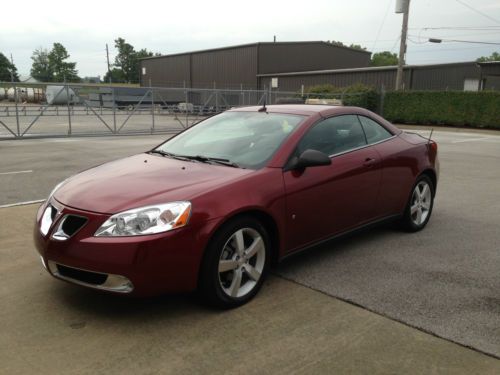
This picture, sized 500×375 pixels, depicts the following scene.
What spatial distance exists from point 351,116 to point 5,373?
11.9 ft

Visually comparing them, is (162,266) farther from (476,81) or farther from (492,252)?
(476,81)

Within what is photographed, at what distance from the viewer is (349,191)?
444 centimetres

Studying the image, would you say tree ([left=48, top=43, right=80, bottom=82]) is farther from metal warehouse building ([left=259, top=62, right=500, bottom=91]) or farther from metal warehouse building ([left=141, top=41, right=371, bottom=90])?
metal warehouse building ([left=259, top=62, right=500, bottom=91])

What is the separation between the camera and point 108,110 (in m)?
25.9

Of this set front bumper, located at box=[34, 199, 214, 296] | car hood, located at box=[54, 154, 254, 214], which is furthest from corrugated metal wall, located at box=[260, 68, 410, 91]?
front bumper, located at box=[34, 199, 214, 296]

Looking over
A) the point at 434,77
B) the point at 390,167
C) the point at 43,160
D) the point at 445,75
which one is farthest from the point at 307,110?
the point at 445,75

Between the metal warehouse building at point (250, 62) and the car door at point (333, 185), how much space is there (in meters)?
37.2

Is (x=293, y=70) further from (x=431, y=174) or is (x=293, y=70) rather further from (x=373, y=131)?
(x=373, y=131)

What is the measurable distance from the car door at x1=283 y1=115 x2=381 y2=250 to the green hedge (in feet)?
74.6

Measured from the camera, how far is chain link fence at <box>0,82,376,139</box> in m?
18.9

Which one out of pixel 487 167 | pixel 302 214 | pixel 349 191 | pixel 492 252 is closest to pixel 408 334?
pixel 302 214

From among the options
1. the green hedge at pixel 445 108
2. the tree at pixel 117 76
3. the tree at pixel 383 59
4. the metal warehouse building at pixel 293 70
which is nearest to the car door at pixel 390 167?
the green hedge at pixel 445 108

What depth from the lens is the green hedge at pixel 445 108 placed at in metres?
24.7

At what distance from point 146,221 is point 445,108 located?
85.4 feet
